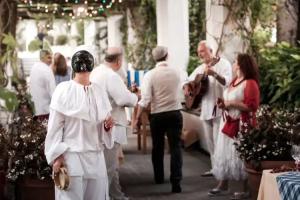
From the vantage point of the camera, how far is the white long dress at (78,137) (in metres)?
4.40

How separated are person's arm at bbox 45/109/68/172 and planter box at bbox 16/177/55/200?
1113mm

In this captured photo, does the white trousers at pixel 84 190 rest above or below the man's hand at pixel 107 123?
below

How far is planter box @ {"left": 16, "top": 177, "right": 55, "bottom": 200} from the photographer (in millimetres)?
5473

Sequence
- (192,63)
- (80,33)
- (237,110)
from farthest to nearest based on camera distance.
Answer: (80,33), (192,63), (237,110)

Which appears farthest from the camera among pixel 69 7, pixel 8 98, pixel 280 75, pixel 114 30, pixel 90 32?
pixel 90 32

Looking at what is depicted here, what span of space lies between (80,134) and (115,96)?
1628 millimetres

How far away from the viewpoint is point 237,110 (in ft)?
20.9

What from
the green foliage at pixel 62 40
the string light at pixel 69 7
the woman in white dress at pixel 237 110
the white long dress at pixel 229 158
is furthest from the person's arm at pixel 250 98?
the green foliage at pixel 62 40

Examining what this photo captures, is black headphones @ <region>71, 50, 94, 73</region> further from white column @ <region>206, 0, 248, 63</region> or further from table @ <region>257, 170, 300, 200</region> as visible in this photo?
white column @ <region>206, 0, 248, 63</region>

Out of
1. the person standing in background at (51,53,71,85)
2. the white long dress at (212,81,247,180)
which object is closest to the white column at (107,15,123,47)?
the person standing in background at (51,53,71,85)

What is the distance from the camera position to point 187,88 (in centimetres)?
746

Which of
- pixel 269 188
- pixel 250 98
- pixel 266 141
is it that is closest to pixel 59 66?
pixel 250 98

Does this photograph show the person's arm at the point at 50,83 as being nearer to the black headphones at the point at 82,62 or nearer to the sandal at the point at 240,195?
the sandal at the point at 240,195

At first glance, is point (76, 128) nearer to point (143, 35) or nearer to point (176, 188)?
point (176, 188)
